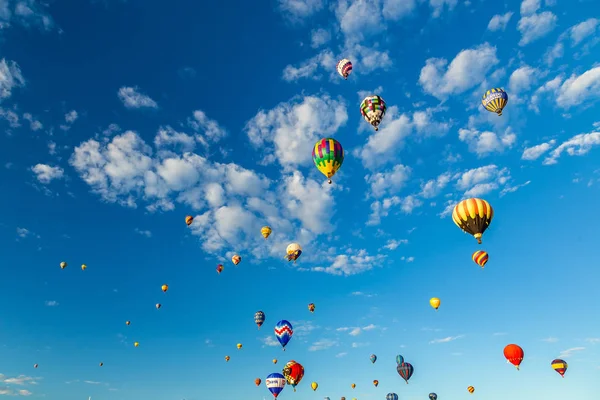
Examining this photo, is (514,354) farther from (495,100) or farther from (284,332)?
(495,100)

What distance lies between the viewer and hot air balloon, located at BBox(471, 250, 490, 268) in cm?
5545

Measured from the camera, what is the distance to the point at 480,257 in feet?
184

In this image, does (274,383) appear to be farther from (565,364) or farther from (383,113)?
(565,364)

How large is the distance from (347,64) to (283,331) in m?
43.9

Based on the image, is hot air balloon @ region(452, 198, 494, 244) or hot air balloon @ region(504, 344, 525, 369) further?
hot air balloon @ region(504, 344, 525, 369)

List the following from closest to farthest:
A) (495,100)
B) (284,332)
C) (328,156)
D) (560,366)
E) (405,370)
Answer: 1. (328,156)
2. (495,100)
3. (284,332)
4. (560,366)
5. (405,370)

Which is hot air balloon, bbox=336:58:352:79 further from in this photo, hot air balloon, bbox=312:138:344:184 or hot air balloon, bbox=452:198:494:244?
hot air balloon, bbox=452:198:494:244

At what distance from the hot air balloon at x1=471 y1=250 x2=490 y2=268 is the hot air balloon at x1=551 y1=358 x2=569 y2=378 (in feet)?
110

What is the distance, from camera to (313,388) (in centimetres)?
8600

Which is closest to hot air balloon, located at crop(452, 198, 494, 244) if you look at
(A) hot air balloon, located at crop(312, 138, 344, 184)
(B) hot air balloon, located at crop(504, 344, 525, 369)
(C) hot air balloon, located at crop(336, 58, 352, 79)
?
(A) hot air balloon, located at crop(312, 138, 344, 184)

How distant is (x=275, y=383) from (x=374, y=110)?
4355 centimetres

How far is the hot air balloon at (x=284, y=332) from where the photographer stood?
5912 centimetres

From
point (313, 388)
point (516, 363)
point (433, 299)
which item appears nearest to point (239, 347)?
point (313, 388)

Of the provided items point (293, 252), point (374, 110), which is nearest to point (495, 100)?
point (374, 110)
